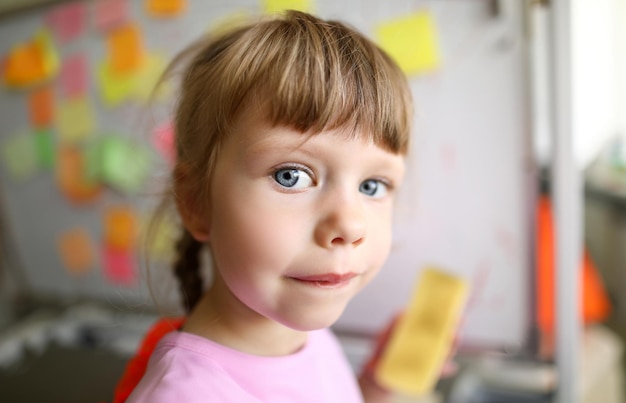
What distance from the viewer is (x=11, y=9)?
1193 millimetres

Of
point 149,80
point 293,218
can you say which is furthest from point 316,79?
point 149,80

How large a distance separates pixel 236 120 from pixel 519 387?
29.0 inches

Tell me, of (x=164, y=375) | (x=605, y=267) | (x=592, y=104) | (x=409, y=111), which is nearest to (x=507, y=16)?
(x=409, y=111)

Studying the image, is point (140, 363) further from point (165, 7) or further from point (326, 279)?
point (165, 7)

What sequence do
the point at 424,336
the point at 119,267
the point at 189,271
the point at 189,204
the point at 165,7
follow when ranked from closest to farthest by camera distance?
the point at 189,204 → the point at 189,271 → the point at 424,336 → the point at 165,7 → the point at 119,267

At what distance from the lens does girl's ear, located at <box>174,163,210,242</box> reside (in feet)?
1.89

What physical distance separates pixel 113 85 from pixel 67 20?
164 millimetres

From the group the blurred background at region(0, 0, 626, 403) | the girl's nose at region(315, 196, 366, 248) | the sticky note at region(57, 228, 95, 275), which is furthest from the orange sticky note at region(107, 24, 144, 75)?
the girl's nose at region(315, 196, 366, 248)

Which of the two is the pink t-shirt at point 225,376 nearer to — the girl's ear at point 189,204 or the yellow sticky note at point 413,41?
the girl's ear at point 189,204

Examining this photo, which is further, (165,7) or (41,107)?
(41,107)

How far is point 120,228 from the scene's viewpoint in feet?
4.08

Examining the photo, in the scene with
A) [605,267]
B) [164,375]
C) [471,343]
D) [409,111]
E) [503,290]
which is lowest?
[605,267]

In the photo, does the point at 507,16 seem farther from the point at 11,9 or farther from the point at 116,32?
the point at 11,9

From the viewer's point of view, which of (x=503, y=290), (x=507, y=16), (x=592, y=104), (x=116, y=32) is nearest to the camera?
(x=507, y=16)
